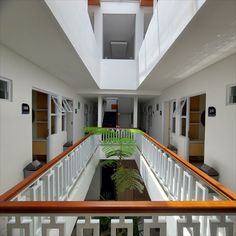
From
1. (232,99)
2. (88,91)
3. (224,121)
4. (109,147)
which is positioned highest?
(88,91)

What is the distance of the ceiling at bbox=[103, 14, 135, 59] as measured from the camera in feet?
23.6

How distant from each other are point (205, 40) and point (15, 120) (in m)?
3.11

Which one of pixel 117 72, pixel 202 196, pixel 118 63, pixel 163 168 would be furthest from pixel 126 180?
pixel 118 63

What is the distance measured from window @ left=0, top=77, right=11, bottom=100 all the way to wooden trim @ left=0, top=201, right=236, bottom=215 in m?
2.19

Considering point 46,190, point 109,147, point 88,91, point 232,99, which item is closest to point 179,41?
point 232,99

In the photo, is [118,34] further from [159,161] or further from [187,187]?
[187,187]

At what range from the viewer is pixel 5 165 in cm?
280

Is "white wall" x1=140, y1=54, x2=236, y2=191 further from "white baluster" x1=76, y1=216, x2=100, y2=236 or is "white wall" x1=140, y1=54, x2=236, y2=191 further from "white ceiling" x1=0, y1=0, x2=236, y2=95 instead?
"white baluster" x1=76, y1=216, x2=100, y2=236

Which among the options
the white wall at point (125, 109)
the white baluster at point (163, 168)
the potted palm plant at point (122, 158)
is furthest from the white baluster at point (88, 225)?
the white wall at point (125, 109)

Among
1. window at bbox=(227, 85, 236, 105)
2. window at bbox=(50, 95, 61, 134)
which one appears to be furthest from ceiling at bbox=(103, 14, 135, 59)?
window at bbox=(227, 85, 236, 105)

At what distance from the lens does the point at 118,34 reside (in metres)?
8.47

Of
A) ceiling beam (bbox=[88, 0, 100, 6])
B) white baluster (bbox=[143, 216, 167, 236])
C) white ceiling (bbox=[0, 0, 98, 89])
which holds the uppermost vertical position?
ceiling beam (bbox=[88, 0, 100, 6])

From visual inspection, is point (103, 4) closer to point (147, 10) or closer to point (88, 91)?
point (147, 10)

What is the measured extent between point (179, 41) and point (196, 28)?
0.38 meters
